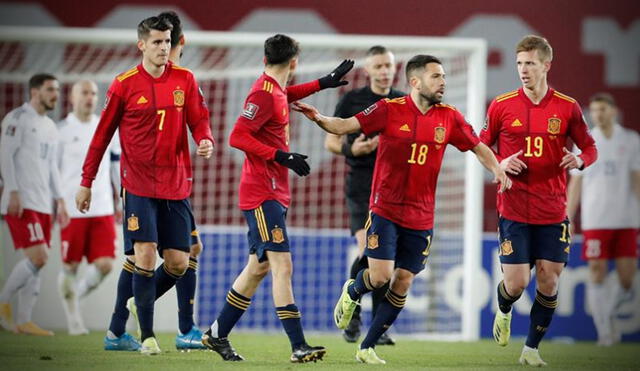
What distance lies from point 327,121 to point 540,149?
4.29 ft

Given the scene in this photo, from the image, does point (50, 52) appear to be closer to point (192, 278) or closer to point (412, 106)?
point (192, 278)

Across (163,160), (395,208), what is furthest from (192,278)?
(395,208)

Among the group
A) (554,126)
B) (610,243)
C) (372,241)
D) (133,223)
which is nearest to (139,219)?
(133,223)

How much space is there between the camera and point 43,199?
9336 mm

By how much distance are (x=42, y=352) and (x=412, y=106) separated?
2818mm

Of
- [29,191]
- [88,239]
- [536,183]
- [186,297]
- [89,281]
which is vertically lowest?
[89,281]

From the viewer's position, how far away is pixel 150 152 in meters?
6.73

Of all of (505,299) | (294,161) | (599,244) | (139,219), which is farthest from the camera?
(599,244)

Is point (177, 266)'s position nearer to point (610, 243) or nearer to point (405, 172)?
point (405, 172)

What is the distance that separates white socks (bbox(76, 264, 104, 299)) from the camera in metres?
9.48

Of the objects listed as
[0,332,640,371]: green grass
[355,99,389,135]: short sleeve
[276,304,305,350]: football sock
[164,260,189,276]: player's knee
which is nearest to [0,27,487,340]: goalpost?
[0,332,640,371]: green grass

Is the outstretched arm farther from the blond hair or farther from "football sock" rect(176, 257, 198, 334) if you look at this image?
"football sock" rect(176, 257, 198, 334)

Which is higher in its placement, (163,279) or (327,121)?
(327,121)

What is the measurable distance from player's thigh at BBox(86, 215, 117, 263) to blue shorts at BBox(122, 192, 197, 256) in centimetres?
254
